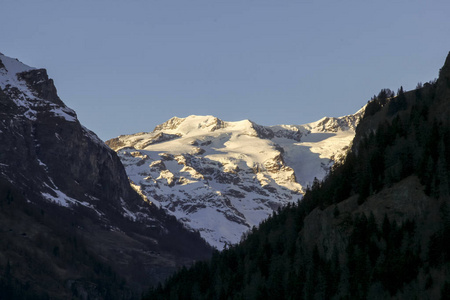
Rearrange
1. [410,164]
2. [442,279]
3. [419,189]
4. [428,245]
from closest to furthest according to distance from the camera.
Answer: [442,279], [428,245], [419,189], [410,164]

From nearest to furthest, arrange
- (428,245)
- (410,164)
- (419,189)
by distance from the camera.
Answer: (428,245)
(419,189)
(410,164)

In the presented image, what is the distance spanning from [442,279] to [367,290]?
66.2 feet

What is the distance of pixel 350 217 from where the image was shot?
199m

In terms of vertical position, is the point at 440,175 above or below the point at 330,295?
above

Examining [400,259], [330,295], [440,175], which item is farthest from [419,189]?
[330,295]

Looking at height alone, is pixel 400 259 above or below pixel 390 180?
below

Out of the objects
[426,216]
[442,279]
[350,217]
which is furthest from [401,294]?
[350,217]

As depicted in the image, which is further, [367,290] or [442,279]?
[367,290]

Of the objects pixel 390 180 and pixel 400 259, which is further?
pixel 390 180

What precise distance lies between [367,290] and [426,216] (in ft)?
66.8

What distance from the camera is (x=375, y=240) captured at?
616ft

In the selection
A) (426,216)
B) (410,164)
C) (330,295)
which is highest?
(410,164)

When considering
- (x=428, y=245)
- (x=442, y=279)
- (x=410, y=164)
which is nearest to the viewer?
(x=442, y=279)

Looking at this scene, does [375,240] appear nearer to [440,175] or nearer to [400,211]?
[400,211]
